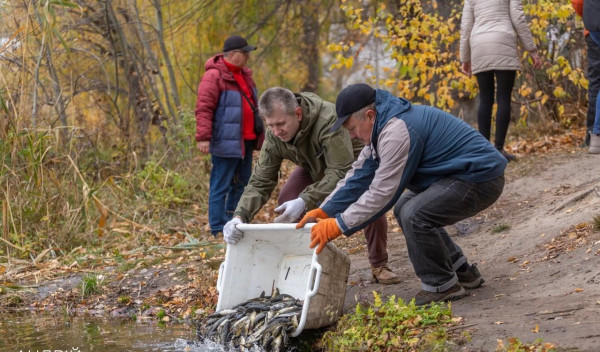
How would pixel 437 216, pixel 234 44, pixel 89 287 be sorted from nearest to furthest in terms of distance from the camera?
pixel 437 216 < pixel 89 287 < pixel 234 44

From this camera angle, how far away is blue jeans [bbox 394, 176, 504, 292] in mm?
4797

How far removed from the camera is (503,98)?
27.3 feet

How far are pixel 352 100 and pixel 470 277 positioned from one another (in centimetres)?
149

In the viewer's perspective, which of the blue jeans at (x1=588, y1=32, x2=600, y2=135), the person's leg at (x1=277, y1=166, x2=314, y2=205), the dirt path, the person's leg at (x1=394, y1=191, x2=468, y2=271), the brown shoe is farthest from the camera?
the blue jeans at (x1=588, y1=32, x2=600, y2=135)

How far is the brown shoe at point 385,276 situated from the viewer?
5.71 m

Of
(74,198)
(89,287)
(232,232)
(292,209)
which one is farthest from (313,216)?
(74,198)

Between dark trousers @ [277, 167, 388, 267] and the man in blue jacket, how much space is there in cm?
51

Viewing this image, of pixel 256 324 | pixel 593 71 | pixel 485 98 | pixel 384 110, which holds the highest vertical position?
pixel 593 71

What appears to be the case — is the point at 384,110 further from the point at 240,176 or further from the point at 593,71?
the point at 593,71

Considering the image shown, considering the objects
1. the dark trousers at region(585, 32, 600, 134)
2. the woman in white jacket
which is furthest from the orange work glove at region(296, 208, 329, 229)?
the dark trousers at region(585, 32, 600, 134)

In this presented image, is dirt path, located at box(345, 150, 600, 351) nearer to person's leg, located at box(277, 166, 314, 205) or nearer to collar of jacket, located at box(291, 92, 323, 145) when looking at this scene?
person's leg, located at box(277, 166, 314, 205)

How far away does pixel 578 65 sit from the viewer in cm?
1076

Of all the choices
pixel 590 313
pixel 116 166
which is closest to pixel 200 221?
pixel 116 166

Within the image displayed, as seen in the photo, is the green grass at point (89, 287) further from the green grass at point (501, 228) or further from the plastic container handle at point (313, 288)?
the green grass at point (501, 228)
